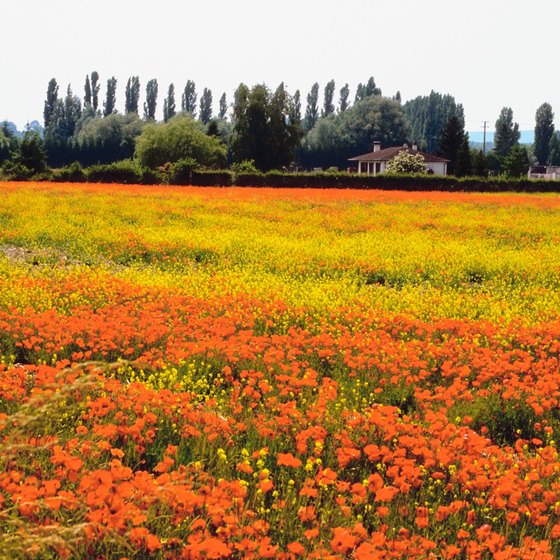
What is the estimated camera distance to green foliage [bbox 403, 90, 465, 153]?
6934 inches

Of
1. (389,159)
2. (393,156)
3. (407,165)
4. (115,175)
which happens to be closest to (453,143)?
(393,156)

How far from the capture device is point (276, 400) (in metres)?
6.80

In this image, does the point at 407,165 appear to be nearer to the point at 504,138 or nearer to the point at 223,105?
the point at 504,138

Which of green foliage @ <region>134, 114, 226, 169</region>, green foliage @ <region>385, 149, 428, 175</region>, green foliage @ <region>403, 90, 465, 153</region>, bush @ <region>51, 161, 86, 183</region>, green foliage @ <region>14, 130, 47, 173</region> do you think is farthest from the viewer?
green foliage @ <region>403, 90, 465, 153</region>

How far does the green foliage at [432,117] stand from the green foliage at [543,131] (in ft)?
111

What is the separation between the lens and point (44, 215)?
24.8 meters

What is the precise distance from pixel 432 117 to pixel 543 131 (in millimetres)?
51459

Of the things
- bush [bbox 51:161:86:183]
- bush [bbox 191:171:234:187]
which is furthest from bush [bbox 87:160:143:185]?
bush [bbox 191:171:234:187]

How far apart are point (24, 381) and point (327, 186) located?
4327cm

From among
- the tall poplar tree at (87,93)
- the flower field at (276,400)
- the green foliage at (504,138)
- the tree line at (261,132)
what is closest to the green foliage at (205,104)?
the tree line at (261,132)

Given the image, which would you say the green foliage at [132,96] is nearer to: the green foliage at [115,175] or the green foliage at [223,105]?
the green foliage at [223,105]

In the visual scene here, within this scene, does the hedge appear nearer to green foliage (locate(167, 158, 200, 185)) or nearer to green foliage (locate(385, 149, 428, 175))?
green foliage (locate(167, 158, 200, 185))

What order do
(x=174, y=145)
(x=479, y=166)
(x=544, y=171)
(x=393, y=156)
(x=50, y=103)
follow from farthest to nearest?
(x=50, y=103) → (x=544, y=171) → (x=393, y=156) → (x=479, y=166) → (x=174, y=145)

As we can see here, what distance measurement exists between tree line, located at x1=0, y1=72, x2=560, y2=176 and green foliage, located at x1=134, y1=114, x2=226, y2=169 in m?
0.10
